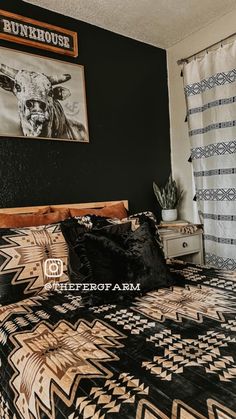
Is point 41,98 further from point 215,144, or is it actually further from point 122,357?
point 122,357

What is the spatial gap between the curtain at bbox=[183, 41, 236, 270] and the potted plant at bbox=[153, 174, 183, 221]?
0.24m

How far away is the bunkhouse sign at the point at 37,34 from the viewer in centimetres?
214

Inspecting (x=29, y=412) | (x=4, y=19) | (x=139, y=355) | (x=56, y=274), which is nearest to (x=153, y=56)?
(x=4, y=19)

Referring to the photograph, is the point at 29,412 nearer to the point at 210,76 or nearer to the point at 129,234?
the point at 129,234

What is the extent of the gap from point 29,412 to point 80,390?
0.25m

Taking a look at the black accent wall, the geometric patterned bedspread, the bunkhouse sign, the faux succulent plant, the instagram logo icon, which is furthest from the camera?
the faux succulent plant

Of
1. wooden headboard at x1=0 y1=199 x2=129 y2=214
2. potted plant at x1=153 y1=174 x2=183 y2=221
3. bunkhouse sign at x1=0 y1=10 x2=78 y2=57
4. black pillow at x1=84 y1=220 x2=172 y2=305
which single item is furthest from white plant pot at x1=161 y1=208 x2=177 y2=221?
bunkhouse sign at x1=0 y1=10 x2=78 y2=57

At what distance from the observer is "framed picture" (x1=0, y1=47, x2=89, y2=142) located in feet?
7.13

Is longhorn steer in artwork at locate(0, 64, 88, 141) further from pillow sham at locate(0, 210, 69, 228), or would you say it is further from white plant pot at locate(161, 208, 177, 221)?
white plant pot at locate(161, 208, 177, 221)

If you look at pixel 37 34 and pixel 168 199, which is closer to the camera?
pixel 37 34

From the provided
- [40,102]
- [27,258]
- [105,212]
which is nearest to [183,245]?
[105,212]

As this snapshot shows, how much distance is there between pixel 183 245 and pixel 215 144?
927mm

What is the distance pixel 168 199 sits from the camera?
2.94m

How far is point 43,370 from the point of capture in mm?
917
